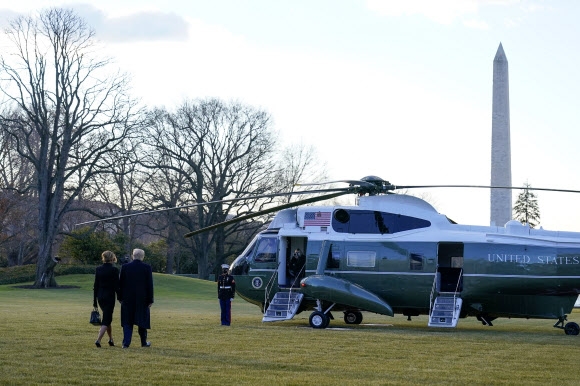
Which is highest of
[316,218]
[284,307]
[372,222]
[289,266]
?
[316,218]

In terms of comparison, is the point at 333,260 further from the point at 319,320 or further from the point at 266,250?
the point at 266,250

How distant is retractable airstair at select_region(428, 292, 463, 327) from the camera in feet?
70.1

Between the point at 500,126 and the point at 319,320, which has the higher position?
the point at 500,126

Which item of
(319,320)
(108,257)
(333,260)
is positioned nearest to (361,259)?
(333,260)

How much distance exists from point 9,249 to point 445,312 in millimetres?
54819

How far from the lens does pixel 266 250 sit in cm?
2386

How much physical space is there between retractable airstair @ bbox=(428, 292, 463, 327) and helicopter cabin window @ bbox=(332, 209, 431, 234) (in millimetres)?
1928

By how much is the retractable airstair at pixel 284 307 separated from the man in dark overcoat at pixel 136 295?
7456 mm

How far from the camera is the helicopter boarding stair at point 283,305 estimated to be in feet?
74.8

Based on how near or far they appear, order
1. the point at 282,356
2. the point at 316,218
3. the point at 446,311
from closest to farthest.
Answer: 1. the point at 282,356
2. the point at 446,311
3. the point at 316,218

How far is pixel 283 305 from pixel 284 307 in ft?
0.19

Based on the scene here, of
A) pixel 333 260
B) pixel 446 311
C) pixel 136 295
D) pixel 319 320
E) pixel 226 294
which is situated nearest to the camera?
pixel 136 295

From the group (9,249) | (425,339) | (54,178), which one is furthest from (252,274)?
(9,249)

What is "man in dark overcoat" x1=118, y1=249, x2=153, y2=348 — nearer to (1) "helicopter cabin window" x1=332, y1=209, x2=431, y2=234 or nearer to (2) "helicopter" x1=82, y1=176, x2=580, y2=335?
(2) "helicopter" x1=82, y1=176, x2=580, y2=335
